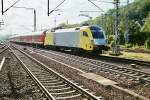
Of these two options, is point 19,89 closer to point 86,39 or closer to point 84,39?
point 86,39

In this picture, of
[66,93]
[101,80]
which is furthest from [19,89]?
[101,80]

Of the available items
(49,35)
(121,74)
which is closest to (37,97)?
(121,74)

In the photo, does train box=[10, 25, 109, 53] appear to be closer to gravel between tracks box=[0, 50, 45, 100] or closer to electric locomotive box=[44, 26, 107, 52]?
electric locomotive box=[44, 26, 107, 52]

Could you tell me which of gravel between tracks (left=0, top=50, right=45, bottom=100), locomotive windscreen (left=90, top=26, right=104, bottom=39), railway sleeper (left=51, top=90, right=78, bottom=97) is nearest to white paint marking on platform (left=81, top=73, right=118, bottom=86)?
railway sleeper (left=51, top=90, right=78, bottom=97)

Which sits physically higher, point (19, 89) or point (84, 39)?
point (84, 39)

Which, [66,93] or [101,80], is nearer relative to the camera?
[66,93]

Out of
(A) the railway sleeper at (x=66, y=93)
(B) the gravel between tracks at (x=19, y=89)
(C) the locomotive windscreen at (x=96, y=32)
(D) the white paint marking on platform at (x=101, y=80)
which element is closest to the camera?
(B) the gravel between tracks at (x=19, y=89)

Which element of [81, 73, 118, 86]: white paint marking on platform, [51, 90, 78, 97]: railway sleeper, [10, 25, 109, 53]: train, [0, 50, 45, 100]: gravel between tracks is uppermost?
[10, 25, 109, 53]: train

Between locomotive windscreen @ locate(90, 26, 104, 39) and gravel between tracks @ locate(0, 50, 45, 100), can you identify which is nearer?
gravel between tracks @ locate(0, 50, 45, 100)

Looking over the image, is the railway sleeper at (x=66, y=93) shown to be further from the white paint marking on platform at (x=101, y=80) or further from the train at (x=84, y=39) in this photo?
the train at (x=84, y=39)

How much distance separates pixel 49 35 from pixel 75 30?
629 inches

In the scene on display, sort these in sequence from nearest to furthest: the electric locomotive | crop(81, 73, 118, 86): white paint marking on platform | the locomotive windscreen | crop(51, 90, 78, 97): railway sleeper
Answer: crop(51, 90, 78, 97): railway sleeper, crop(81, 73, 118, 86): white paint marking on platform, the electric locomotive, the locomotive windscreen

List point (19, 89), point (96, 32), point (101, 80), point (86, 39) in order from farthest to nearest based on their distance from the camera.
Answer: point (96, 32) → point (86, 39) → point (101, 80) → point (19, 89)

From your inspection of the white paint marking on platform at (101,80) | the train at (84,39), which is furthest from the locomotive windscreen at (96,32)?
the white paint marking on platform at (101,80)
